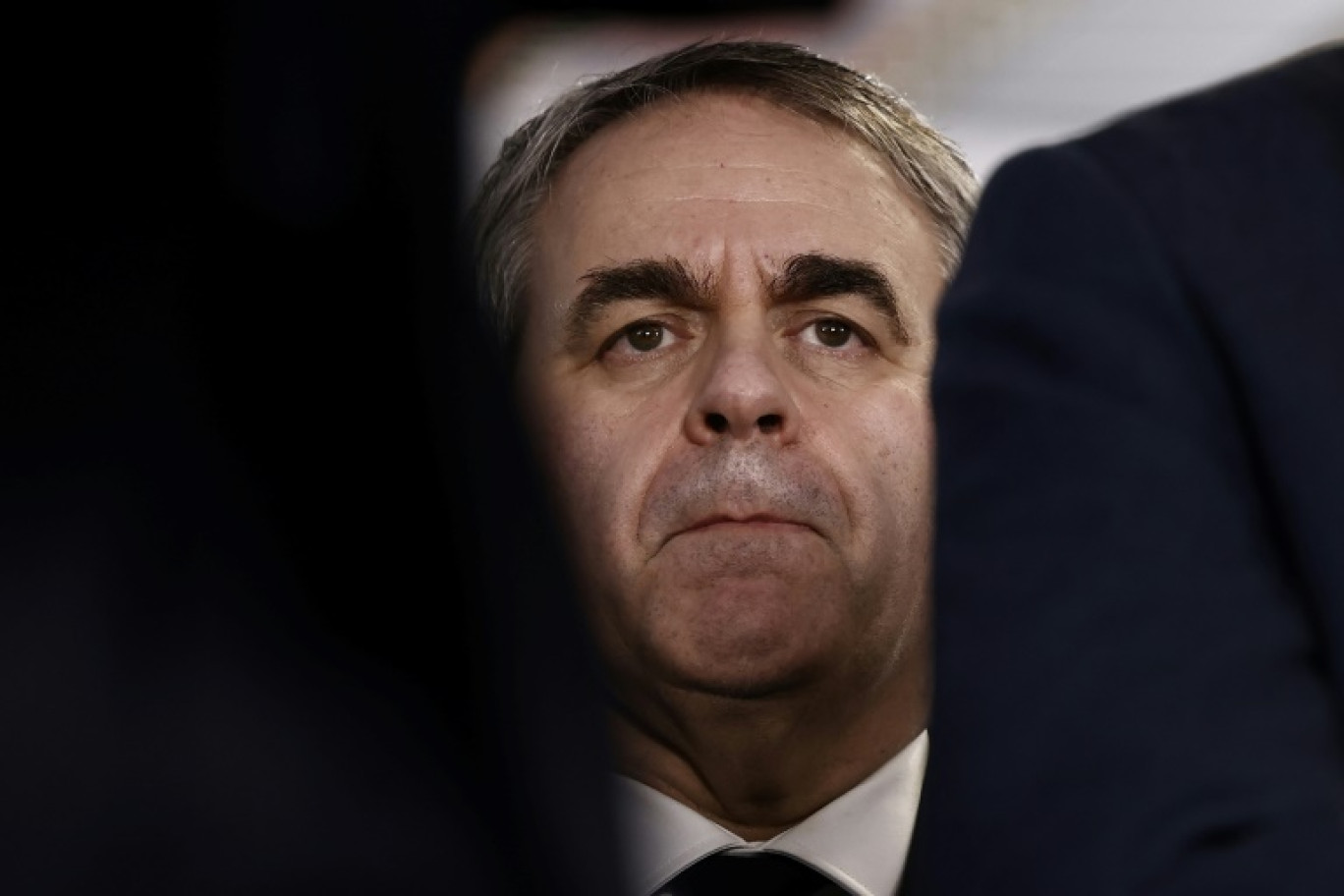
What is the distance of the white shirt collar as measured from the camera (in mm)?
1717

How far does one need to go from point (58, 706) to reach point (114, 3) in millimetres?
234

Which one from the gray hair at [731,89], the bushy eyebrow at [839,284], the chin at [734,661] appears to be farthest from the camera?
the gray hair at [731,89]

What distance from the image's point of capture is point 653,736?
1946 mm

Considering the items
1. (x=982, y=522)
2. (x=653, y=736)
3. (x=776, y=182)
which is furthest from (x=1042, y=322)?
(x=776, y=182)

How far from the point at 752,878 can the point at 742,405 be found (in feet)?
1.30

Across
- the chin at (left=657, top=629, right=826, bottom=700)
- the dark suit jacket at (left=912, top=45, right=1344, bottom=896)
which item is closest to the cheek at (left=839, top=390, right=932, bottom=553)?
the chin at (left=657, top=629, right=826, bottom=700)

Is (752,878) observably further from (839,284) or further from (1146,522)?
(1146,522)

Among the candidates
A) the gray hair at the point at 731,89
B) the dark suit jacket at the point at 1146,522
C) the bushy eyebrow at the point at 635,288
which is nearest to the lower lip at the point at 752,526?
the bushy eyebrow at the point at 635,288

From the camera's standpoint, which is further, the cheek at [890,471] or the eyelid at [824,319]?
the eyelid at [824,319]

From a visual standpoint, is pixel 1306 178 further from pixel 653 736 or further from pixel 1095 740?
pixel 653 736

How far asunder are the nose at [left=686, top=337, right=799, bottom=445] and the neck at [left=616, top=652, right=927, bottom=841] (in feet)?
0.71

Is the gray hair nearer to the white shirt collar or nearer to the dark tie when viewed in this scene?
the white shirt collar

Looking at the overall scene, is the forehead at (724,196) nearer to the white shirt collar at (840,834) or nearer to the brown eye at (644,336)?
the brown eye at (644,336)

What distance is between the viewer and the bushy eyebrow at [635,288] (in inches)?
80.4
